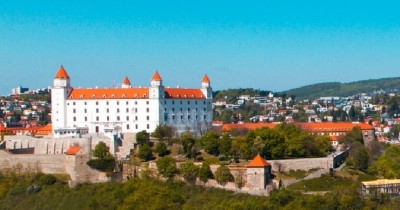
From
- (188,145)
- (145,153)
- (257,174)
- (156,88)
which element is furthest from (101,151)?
(257,174)

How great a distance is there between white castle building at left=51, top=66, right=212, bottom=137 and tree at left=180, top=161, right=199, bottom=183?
12.0m

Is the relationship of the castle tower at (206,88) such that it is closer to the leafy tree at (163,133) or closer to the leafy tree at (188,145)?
the leafy tree at (163,133)

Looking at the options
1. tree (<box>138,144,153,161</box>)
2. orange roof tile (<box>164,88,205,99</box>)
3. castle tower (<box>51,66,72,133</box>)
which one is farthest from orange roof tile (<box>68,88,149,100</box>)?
tree (<box>138,144,153,161</box>)

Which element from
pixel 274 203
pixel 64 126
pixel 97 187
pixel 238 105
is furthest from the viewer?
pixel 238 105

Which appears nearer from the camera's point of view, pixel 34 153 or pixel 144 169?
pixel 144 169

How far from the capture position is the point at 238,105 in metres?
122

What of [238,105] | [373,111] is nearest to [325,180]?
[238,105]

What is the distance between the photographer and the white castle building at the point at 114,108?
54.5m

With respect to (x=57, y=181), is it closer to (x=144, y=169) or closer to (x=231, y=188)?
(x=144, y=169)

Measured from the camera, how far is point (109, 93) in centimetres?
5566

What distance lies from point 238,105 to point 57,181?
78.8 m

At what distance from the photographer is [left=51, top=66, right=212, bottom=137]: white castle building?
54.5 m

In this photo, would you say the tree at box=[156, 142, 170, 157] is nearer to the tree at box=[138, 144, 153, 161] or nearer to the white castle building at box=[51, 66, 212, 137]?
the tree at box=[138, 144, 153, 161]

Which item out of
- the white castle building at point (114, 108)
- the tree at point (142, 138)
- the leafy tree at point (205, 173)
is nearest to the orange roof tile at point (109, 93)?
the white castle building at point (114, 108)
